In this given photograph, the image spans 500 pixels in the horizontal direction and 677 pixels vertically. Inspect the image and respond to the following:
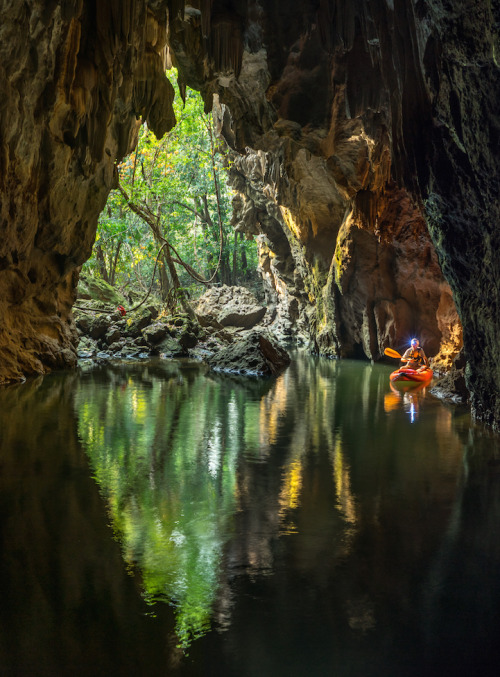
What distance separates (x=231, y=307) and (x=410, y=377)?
19.4m

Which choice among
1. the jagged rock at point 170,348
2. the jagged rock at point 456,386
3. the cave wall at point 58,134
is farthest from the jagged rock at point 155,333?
the jagged rock at point 456,386

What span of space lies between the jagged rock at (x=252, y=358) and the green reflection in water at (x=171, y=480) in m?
4.67

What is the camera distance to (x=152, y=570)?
400 cm

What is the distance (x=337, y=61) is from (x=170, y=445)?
9565mm

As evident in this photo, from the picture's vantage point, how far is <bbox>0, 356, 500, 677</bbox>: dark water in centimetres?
311

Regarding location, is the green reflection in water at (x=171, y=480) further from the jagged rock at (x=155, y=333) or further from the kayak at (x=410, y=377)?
the jagged rock at (x=155, y=333)

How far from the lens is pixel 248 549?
4.43 metres

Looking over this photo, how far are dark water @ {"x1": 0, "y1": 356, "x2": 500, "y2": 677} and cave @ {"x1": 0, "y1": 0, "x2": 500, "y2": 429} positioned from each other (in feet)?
10.1

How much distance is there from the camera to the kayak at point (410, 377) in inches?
579

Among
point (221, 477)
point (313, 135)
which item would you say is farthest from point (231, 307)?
point (221, 477)

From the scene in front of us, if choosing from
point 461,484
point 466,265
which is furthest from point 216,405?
point 461,484

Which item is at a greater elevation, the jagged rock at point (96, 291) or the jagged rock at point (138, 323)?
the jagged rock at point (96, 291)

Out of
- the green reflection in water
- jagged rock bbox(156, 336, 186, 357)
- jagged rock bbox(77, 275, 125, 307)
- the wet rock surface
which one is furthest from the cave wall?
jagged rock bbox(77, 275, 125, 307)

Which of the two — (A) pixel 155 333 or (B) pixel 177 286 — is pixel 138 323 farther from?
(B) pixel 177 286
